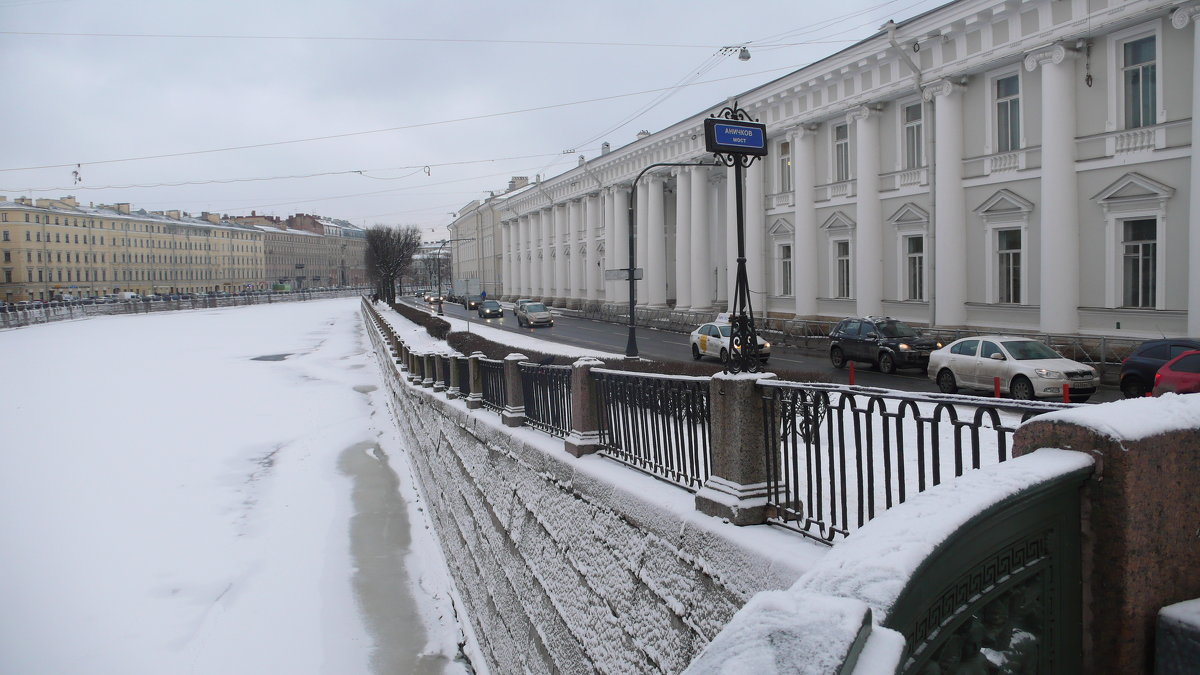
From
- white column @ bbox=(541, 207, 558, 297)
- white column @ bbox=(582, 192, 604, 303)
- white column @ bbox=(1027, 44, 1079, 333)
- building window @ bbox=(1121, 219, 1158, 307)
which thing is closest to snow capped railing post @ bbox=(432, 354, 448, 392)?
white column @ bbox=(1027, 44, 1079, 333)

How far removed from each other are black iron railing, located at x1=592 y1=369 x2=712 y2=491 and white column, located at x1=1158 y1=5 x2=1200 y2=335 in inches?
690

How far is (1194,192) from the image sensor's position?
18828mm

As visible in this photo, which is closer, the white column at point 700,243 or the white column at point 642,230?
the white column at point 700,243

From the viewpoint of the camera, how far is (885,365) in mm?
22594

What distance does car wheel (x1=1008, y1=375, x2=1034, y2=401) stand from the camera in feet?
54.0

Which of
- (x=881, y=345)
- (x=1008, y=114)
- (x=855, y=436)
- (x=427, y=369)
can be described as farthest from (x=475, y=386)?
(x=1008, y=114)

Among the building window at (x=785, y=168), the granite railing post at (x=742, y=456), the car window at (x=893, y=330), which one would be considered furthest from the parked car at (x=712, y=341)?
the granite railing post at (x=742, y=456)

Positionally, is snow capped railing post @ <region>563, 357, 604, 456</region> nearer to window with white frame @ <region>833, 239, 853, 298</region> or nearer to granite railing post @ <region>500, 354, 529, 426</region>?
granite railing post @ <region>500, 354, 529, 426</region>

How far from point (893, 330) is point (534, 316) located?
26.8 m

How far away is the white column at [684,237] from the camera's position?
44.3 metres

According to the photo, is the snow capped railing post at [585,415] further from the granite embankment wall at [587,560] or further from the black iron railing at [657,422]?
the granite embankment wall at [587,560]

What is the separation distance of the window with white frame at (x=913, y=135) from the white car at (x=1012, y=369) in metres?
11.5

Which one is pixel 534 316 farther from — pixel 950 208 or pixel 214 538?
pixel 214 538

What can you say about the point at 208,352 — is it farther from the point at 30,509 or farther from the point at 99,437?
the point at 30,509
